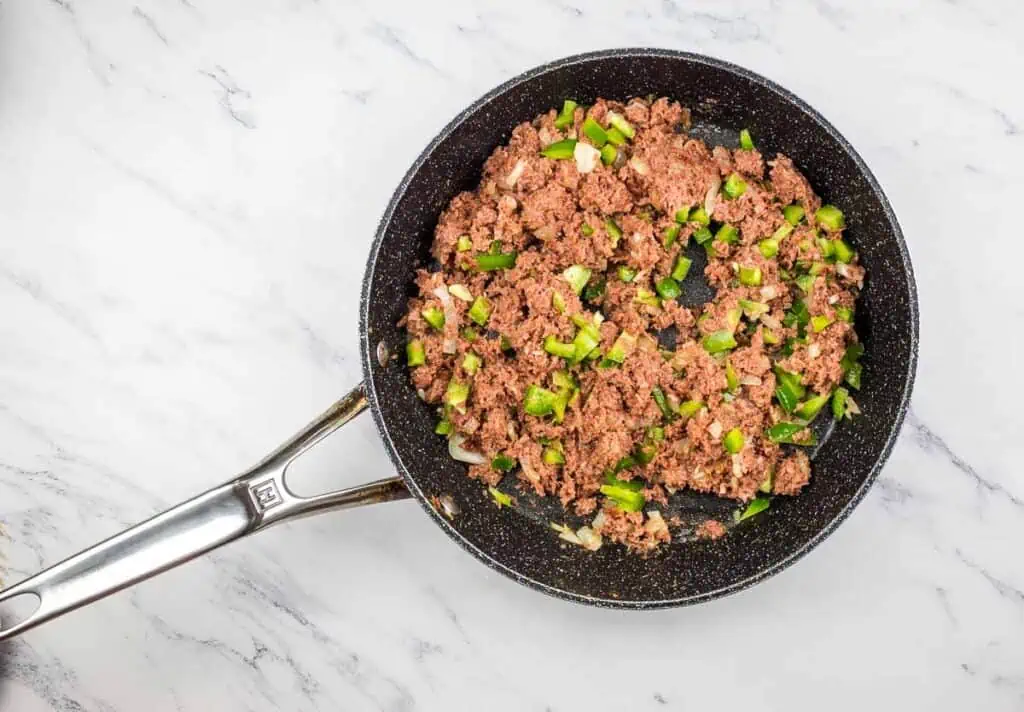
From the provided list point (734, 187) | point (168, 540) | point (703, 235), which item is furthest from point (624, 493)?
point (168, 540)

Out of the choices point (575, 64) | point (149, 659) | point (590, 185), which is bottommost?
point (149, 659)

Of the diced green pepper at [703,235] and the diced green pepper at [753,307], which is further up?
the diced green pepper at [703,235]

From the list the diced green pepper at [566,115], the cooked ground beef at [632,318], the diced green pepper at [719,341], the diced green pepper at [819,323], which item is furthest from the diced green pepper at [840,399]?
the diced green pepper at [566,115]

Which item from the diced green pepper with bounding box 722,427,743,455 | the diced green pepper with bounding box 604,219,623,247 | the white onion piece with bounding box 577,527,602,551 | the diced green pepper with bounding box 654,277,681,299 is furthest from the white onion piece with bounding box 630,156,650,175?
the white onion piece with bounding box 577,527,602,551

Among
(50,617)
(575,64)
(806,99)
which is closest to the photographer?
(50,617)

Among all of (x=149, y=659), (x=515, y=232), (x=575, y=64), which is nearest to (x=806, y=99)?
(x=575, y=64)

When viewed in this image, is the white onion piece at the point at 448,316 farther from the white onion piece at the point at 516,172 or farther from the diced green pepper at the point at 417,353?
the white onion piece at the point at 516,172

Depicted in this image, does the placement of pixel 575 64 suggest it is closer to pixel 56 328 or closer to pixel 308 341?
pixel 308 341
